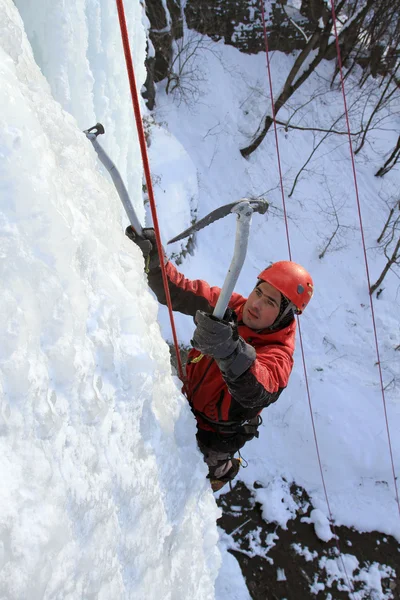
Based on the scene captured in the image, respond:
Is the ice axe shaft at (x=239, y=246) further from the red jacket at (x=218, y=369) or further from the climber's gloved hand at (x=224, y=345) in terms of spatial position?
the red jacket at (x=218, y=369)

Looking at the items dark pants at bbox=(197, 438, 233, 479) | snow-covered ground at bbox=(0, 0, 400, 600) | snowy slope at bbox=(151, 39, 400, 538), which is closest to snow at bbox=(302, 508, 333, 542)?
snowy slope at bbox=(151, 39, 400, 538)

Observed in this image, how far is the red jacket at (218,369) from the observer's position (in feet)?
6.15

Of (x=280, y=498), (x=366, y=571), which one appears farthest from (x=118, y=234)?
(x=366, y=571)

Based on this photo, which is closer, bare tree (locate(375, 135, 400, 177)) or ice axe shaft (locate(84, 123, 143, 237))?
ice axe shaft (locate(84, 123, 143, 237))

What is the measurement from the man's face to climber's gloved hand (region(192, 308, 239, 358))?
55 cm

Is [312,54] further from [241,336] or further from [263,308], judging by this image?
[241,336]

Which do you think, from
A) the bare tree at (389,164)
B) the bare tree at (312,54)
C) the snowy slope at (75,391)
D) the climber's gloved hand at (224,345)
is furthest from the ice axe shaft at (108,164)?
the bare tree at (389,164)

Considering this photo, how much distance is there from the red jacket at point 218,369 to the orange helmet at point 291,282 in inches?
4.9

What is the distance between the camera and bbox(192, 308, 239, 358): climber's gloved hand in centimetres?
152

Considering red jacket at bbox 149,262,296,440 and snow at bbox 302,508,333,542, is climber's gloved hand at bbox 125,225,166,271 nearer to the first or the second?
red jacket at bbox 149,262,296,440

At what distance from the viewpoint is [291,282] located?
2.14 meters

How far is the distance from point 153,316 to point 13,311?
770mm

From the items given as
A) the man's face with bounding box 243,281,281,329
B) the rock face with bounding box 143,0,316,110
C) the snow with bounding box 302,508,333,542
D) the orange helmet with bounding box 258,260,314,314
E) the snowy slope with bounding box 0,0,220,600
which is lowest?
the snowy slope with bounding box 0,0,220,600

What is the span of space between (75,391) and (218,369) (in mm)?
1001
